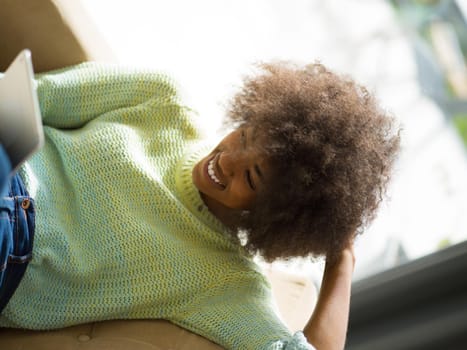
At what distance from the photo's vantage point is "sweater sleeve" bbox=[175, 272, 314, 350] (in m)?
Answer: 1.13

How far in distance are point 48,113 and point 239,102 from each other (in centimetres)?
33

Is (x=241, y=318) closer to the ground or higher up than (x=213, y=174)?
closer to the ground

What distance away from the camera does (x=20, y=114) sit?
32.9 inches

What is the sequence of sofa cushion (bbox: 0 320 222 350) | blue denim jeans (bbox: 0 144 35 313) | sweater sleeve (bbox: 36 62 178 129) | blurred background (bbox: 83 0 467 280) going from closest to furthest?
blue denim jeans (bbox: 0 144 35 313) < sofa cushion (bbox: 0 320 222 350) < sweater sleeve (bbox: 36 62 178 129) < blurred background (bbox: 83 0 467 280)

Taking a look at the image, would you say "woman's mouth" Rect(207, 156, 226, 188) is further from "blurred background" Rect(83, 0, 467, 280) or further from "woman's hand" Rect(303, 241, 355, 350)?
"blurred background" Rect(83, 0, 467, 280)

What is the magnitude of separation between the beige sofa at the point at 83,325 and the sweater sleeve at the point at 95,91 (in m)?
0.06

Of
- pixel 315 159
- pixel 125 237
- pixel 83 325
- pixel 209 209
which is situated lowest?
pixel 83 325

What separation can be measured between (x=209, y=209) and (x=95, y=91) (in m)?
0.28

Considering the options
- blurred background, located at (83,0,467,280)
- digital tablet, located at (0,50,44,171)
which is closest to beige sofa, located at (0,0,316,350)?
digital tablet, located at (0,50,44,171)

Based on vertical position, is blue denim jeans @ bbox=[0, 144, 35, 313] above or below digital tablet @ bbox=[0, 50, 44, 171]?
below

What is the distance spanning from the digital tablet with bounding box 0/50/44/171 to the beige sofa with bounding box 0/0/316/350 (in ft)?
1.43

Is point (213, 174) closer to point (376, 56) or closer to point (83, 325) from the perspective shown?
point (83, 325)

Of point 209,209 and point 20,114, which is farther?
point 209,209

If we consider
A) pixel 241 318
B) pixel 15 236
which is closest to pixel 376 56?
pixel 241 318
